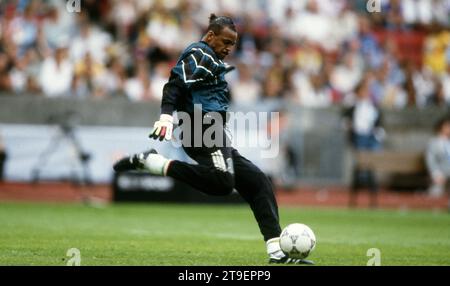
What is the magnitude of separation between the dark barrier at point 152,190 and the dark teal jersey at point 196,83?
9.87 metres

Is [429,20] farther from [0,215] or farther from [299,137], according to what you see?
[0,215]

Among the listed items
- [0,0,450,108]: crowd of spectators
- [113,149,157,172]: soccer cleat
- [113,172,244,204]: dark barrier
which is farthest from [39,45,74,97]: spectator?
[113,149,157,172]: soccer cleat

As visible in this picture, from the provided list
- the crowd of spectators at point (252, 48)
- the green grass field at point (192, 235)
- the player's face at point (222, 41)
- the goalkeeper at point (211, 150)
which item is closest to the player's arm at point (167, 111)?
the goalkeeper at point (211, 150)

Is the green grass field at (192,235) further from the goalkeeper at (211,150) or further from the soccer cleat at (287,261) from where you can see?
the goalkeeper at (211,150)

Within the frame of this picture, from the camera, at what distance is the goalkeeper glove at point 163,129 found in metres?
9.06

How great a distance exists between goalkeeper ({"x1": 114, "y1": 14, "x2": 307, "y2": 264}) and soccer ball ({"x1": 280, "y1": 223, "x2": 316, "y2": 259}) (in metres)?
0.09

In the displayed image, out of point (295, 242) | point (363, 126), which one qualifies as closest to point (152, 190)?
point (363, 126)

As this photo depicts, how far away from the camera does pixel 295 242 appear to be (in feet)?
30.1

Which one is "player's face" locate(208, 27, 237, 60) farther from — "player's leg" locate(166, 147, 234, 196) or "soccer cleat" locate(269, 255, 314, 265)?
"soccer cleat" locate(269, 255, 314, 265)

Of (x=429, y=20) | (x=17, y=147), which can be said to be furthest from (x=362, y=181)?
(x=429, y=20)

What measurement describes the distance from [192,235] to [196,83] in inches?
143

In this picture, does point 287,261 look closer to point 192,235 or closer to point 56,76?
point 192,235

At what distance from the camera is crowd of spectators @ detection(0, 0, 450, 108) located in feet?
73.3
